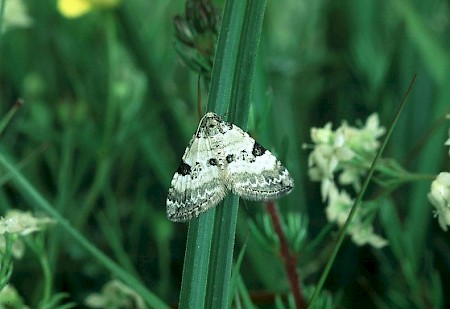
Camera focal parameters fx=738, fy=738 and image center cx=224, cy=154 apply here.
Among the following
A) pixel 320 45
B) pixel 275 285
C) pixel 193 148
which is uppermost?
pixel 320 45

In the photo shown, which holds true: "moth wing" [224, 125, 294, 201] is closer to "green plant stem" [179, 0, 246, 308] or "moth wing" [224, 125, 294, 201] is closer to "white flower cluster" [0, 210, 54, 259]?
"green plant stem" [179, 0, 246, 308]

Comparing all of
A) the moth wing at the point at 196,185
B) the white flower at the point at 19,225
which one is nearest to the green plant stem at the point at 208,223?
the moth wing at the point at 196,185

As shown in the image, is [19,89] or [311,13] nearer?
[19,89]

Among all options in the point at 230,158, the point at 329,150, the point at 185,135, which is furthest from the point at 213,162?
the point at 185,135

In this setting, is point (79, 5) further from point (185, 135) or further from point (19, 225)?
point (19, 225)

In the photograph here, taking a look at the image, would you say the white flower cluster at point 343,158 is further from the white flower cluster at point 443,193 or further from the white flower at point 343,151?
the white flower cluster at point 443,193

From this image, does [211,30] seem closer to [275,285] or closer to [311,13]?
[275,285]

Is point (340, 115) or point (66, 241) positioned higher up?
point (340, 115)

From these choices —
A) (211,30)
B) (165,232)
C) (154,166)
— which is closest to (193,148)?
(211,30)
